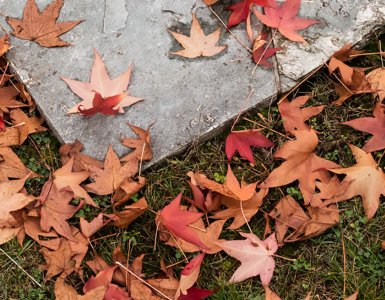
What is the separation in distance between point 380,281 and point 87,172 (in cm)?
123

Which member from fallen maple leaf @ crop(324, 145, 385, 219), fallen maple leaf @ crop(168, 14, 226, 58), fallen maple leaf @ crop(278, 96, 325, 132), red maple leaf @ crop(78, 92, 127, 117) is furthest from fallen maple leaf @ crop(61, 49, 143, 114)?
fallen maple leaf @ crop(324, 145, 385, 219)

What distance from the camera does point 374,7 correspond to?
9.12 ft

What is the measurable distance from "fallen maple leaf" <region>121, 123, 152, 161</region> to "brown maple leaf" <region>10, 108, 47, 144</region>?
406mm

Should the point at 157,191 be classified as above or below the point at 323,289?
Result: above

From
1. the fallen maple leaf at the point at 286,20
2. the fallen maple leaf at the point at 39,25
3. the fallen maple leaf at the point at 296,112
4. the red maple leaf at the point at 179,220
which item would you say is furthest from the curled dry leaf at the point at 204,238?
the fallen maple leaf at the point at 39,25

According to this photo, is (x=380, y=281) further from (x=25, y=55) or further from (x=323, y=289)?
(x=25, y=55)

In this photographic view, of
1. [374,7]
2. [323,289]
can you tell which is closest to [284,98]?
[374,7]

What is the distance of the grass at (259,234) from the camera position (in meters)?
2.47

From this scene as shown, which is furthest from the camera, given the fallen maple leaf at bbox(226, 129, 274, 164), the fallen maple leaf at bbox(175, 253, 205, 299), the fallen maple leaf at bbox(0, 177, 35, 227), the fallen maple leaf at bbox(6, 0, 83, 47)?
the fallen maple leaf at bbox(6, 0, 83, 47)

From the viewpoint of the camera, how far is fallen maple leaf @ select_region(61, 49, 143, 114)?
8.68ft

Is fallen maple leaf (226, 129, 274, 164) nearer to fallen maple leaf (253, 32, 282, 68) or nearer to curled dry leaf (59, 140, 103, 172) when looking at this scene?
fallen maple leaf (253, 32, 282, 68)

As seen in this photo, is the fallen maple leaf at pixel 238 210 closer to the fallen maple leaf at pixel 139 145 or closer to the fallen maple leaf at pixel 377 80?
the fallen maple leaf at pixel 139 145

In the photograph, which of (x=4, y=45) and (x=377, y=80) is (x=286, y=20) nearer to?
(x=377, y=80)

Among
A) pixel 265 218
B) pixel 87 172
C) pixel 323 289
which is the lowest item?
pixel 323 289
